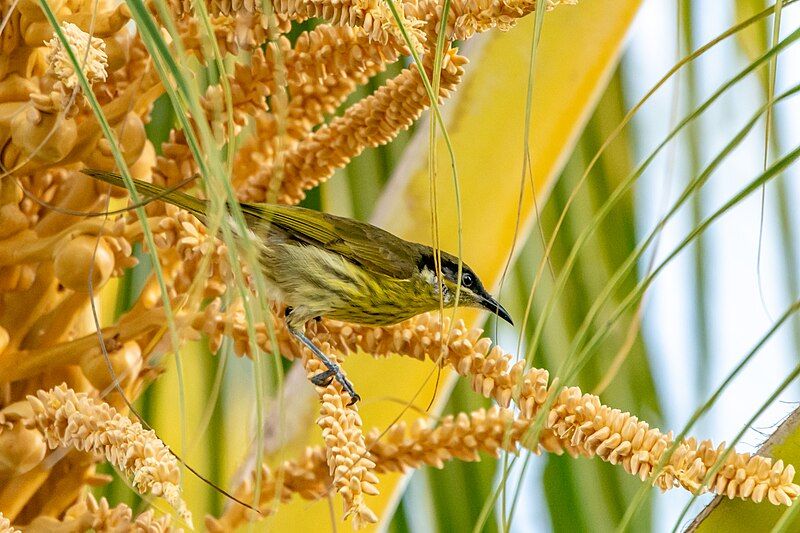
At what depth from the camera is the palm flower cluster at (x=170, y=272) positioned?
795 millimetres

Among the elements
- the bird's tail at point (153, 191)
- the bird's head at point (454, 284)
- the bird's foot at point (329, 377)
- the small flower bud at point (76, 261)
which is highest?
the bird's head at point (454, 284)

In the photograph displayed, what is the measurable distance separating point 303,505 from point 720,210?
772 millimetres

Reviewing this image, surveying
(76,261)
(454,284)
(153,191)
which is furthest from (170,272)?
(454,284)

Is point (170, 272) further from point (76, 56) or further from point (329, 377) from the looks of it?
point (76, 56)

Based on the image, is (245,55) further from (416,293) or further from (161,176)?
(416,293)

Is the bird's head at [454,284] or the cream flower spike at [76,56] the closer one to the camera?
the cream flower spike at [76,56]

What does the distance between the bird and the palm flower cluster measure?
578 mm

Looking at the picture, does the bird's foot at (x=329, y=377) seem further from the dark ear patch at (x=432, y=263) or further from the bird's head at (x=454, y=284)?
the dark ear patch at (x=432, y=263)

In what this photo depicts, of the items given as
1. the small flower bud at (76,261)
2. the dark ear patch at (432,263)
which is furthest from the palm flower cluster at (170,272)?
the dark ear patch at (432,263)

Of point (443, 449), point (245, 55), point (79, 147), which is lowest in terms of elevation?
point (443, 449)

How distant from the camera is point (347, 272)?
1878mm

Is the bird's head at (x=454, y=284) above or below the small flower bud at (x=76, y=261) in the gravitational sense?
above

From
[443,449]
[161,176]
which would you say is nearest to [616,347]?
[443,449]

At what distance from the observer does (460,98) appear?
1.29 m
